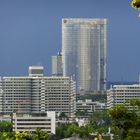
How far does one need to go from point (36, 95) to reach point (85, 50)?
3989 centimetres

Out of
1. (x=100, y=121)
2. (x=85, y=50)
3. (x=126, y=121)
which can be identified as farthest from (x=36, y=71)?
(x=126, y=121)

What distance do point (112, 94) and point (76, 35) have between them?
130ft

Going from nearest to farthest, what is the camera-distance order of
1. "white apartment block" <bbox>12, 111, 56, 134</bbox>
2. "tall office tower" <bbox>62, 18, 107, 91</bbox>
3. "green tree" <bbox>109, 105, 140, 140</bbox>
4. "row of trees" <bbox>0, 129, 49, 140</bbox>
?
1. "row of trees" <bbox>0, 129, 49, 140</bbox>
2. "green tree" <bbox>109, 105, 140, 140</bbox>
3. "white apartment block" <bbox>12, 111, 56, 134</bbox>
4. "tall office tower" <bbox>62, 18, 107, 91</bbox>

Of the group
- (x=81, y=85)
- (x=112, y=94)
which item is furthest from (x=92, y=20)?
(x=112, y=94)

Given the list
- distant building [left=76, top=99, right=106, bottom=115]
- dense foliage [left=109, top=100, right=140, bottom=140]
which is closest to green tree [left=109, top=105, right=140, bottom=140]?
dense foliage [left=109, top=100, right=140, bottom=140]

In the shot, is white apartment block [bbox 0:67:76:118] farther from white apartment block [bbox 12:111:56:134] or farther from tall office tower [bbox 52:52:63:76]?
tall office tower [bbox 52:52:63:76]

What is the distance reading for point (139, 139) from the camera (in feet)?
Result: 28.7

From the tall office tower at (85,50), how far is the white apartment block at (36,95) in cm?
3236

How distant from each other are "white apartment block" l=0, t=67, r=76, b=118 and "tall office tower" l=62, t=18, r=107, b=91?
106ft

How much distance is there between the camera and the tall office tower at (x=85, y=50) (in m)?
104

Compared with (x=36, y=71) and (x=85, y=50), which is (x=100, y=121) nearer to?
(x=36, y=71)

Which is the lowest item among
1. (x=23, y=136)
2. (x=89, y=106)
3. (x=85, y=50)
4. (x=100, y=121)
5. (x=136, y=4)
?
(x=23, y=136)

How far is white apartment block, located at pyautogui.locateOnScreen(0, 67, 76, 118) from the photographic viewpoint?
69.4 meters

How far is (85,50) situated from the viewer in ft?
359
